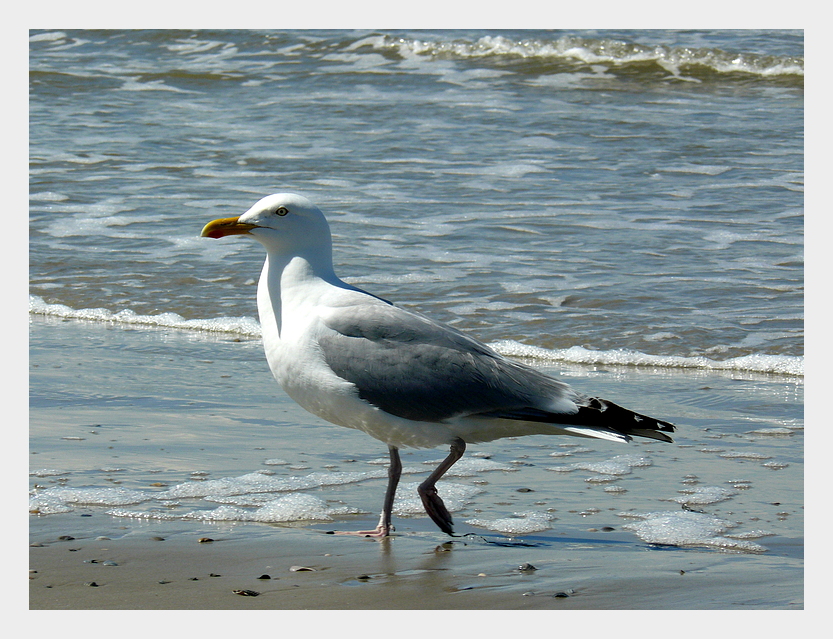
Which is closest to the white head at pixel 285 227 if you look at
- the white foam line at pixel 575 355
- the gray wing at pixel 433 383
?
the gray wing at pixel 433 383

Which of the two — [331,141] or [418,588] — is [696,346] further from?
[331,141]

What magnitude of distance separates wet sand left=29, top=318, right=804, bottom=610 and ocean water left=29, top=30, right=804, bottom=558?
0.10 feet

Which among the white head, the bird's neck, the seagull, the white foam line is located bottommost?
the white foam line

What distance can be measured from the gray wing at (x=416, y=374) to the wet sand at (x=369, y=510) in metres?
0.48

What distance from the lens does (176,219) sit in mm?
10719

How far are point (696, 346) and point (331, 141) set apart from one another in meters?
7.96

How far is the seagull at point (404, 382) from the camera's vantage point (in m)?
3.99

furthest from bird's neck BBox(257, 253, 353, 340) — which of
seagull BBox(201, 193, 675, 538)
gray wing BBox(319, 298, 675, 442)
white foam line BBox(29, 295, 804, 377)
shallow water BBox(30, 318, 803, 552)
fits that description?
white foam line BBox(29, 295, 804, 377)

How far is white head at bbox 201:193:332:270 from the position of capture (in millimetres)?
4188

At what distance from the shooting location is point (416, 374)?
13.2 feet

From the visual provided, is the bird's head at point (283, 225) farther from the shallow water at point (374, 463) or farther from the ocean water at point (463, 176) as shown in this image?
the ocean water at point (463, 176)

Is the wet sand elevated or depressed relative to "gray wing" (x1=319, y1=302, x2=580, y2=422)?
depressed

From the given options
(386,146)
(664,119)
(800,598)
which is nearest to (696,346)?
(800,598)

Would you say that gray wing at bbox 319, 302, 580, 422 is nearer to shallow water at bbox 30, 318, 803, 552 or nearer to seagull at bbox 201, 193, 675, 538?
seagull at bbox 201, 193, 675, 538
